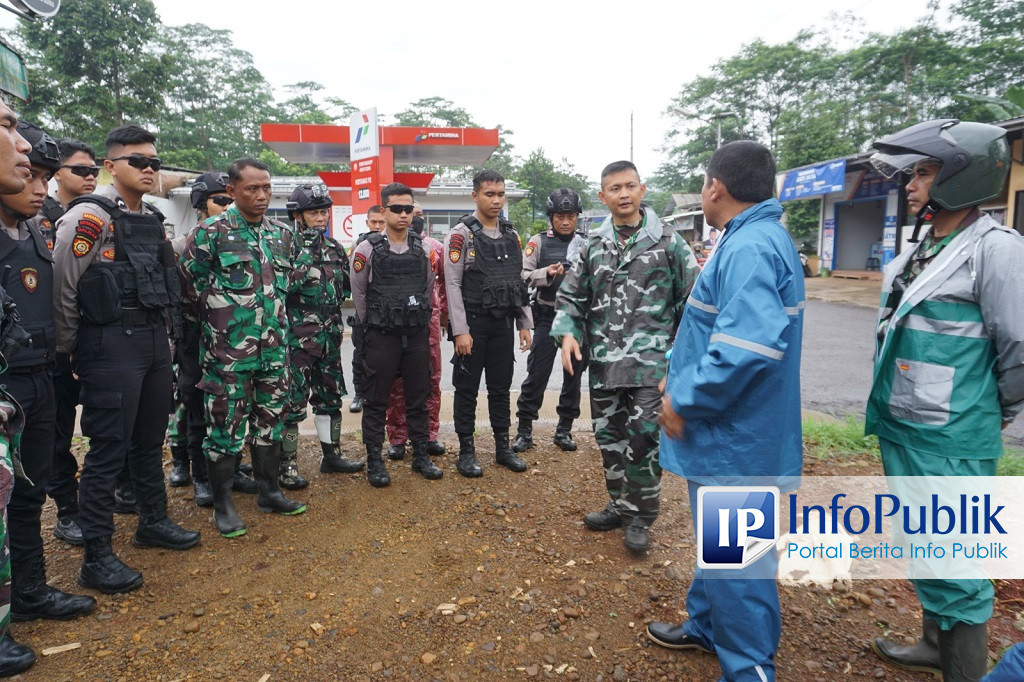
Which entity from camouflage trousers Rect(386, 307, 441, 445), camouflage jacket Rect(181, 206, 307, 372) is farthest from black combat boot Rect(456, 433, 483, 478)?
camouflage jacket Rect(181, 206, 307, 372)

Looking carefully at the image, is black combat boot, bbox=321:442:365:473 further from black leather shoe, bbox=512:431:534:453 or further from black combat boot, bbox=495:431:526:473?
black leather shoe, bbox=512:431:534:453

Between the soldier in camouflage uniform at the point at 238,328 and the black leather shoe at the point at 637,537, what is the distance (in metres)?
2.08

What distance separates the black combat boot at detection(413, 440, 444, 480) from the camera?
4.27 meters

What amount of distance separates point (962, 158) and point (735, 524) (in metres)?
1.58

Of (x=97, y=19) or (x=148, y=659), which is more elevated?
(x=97, y=19)

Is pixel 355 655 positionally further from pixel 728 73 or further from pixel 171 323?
pixel 728 73

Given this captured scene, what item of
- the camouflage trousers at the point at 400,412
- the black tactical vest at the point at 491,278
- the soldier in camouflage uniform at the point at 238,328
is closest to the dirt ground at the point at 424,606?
the soldier in camouflage uniform at the point at 238,328

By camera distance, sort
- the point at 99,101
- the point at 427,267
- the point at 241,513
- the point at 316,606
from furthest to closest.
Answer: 1. the point at 99,101
2. the point at 427,267
3. the point at 241,513
4. the point at 316,606

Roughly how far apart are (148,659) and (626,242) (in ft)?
9.51

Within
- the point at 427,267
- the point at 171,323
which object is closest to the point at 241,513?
the point at 171,323

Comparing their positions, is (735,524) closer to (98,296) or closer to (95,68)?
(98,296)

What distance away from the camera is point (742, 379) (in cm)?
201

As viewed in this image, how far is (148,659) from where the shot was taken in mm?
2406

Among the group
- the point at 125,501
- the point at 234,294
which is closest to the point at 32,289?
the point at 234,294
